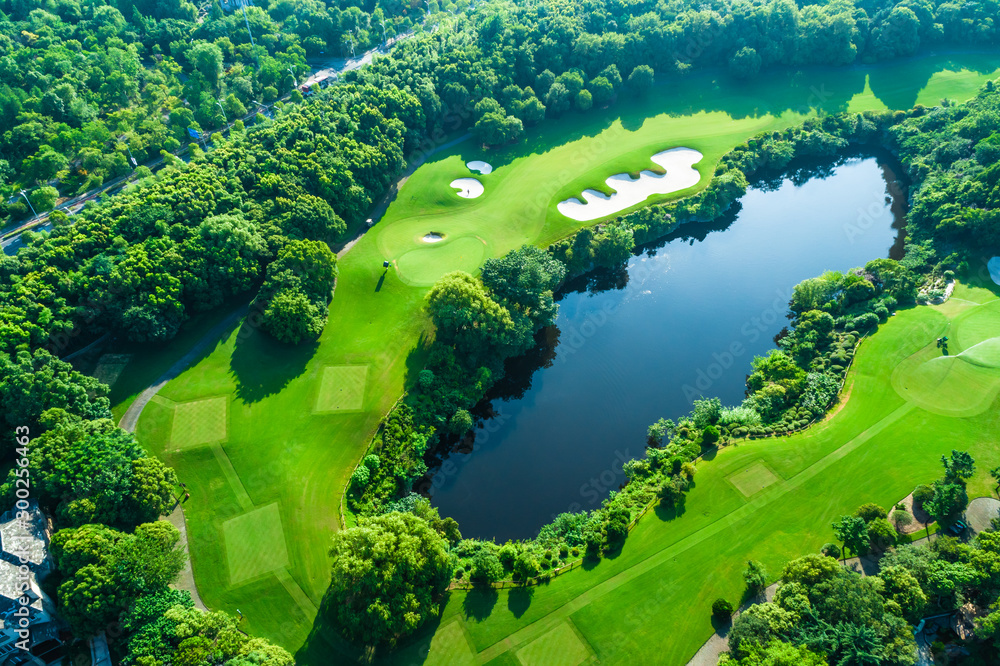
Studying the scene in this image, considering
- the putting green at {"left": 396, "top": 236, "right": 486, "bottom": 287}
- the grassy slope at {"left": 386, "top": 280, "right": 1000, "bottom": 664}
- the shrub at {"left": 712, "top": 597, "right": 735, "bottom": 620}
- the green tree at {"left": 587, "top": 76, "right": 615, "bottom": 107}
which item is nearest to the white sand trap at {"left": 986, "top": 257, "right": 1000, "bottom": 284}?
the grassy slope at {"left": 386, "top": 280, "right": 1000, "bottom": 664}

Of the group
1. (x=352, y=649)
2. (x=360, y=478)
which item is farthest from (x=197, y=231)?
(x=352, y=649)

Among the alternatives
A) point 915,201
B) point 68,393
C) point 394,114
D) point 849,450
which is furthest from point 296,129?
point 915,201

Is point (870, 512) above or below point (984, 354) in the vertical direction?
below

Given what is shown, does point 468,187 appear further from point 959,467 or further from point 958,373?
point 959,467

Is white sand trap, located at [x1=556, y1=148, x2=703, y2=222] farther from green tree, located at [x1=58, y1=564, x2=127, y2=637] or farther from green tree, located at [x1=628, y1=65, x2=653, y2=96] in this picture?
green tree, located at [x1=58, y1=564, x2=127, y2=637]

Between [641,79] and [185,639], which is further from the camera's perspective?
[641,79]

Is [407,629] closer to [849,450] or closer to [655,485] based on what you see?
[655,485]
